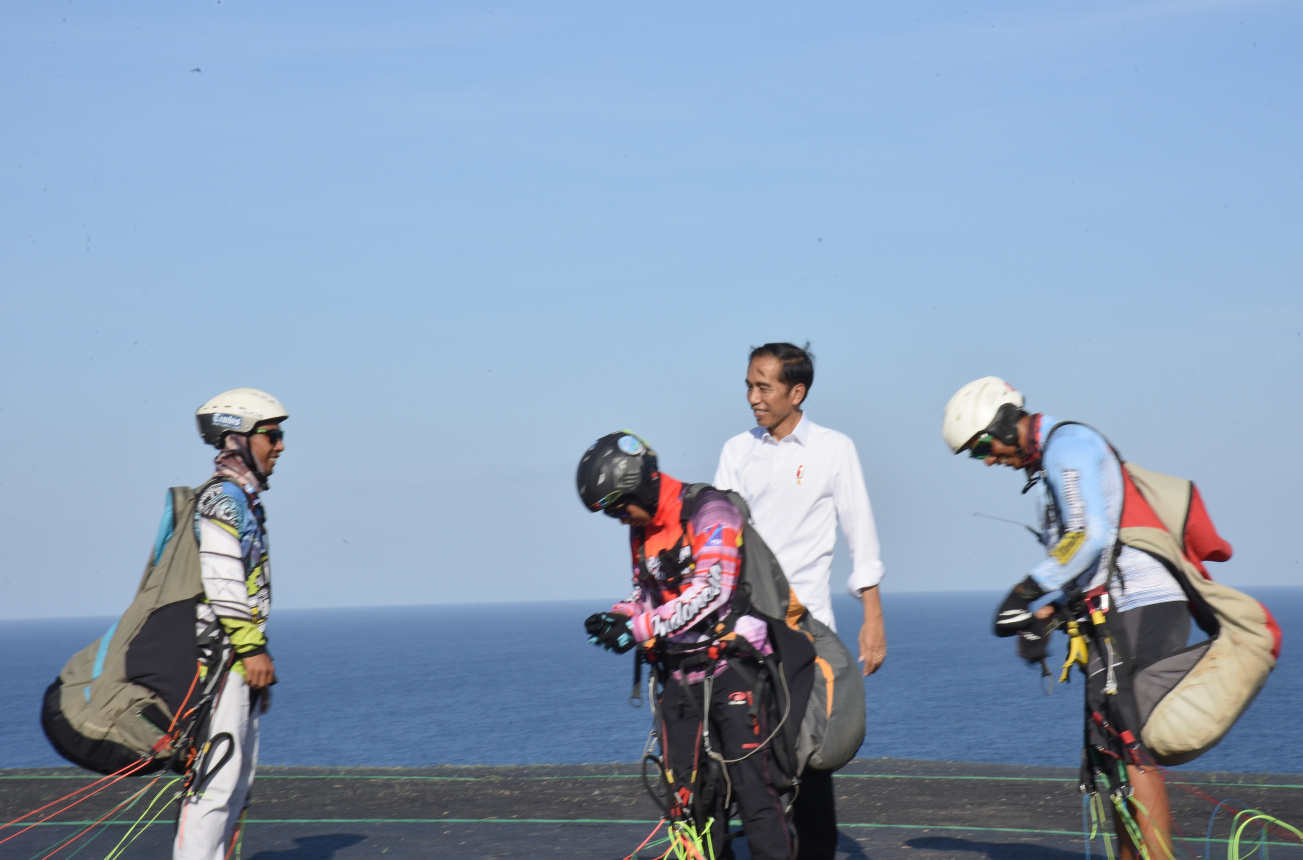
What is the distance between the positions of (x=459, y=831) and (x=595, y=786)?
1791 mm

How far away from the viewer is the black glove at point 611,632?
4.97 meters

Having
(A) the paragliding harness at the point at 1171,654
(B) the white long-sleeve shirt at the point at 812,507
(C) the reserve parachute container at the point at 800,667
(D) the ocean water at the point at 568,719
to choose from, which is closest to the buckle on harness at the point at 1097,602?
(A) the paragliding harness at the point at 1171,654

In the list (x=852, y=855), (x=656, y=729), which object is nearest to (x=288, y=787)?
(x=852, y=855)

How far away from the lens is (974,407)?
535 cm

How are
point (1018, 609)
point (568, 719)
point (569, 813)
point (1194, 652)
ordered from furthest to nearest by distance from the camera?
point (568, 719)
point (569, 813)
point (1018, 609)
point (1194, 652)

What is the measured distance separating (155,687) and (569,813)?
153 inches

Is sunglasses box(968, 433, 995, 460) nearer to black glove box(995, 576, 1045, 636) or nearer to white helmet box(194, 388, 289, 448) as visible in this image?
black glove box(995, 576, 1045, 636)

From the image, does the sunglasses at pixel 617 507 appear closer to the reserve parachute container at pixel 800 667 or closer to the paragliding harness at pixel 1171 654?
the reserve parachute container at pixel 800 667

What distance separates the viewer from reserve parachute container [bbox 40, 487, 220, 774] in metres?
5.27

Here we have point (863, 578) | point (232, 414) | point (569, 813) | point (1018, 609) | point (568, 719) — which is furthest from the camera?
point (568, 719)

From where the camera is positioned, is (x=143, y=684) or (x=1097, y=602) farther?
(x=143, y=684)

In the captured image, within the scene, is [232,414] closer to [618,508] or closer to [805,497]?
[618,508]

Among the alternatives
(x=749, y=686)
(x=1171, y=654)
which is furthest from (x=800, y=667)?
(x=1171, y=654)

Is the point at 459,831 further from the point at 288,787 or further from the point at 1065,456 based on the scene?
the point at 1065,456
